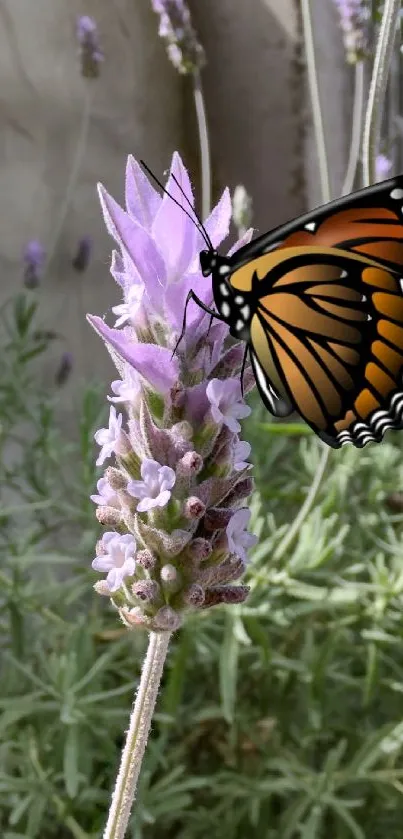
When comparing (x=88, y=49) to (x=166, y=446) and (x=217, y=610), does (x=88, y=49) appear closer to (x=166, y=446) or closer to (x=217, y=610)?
(x=217, y=610)

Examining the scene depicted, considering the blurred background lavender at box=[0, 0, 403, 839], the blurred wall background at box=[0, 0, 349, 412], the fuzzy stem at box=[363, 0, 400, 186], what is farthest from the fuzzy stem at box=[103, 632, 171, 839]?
the blurred wall background at box=[0, 0, 349, 412]

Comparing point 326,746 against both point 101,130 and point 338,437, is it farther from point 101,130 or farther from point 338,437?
point 101,130

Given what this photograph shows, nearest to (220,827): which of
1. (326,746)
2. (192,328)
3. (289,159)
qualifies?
(326,746)

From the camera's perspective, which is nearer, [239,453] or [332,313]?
[239,453]

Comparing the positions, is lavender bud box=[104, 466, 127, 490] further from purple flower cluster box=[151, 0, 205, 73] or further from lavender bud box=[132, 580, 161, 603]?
purple flower cluster box=[151, 0, 205, 73]

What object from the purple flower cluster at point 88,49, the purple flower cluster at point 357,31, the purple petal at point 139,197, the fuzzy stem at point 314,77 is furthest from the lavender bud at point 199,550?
the purple flower cluster at point 88,49

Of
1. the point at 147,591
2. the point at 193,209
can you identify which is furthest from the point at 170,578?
the point at 193,209
